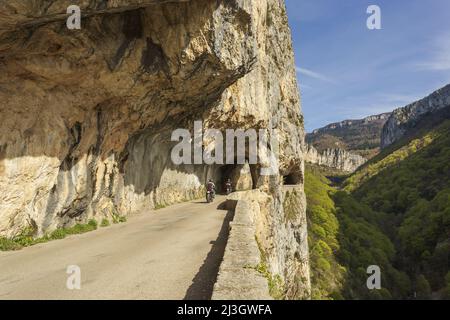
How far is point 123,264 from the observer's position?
330 inches

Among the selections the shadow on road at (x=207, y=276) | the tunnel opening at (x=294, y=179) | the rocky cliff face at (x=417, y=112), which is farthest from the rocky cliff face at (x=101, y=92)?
Result: the rocky cliff face at (x=417, y=112)

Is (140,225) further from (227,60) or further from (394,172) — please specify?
(394,172)

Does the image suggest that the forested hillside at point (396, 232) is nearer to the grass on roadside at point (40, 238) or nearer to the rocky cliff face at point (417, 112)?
the grass on roadside at point (40, 238)

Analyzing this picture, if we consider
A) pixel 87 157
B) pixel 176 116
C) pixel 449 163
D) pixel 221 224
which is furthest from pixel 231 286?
pixel 449 163

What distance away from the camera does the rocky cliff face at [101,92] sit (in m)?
10.4

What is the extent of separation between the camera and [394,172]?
11425 cm

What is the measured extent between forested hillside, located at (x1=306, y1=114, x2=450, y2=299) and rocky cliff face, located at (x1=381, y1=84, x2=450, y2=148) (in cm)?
4731

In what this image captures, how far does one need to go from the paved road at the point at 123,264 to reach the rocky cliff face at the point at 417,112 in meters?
171

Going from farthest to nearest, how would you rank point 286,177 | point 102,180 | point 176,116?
1. point 286,177
2. point 176,116
3. point 102,180

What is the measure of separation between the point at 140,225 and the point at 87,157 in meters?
3.51

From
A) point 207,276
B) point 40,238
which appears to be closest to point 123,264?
point 207,276

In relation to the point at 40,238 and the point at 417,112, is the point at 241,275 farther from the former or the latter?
the point at 417,112

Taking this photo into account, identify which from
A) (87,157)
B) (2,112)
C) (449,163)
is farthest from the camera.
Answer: (449,163)

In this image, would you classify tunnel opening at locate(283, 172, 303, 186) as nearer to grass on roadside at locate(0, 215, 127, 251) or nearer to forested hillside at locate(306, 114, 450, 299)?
forested hillside at locate(306, 114, 450, 299)
